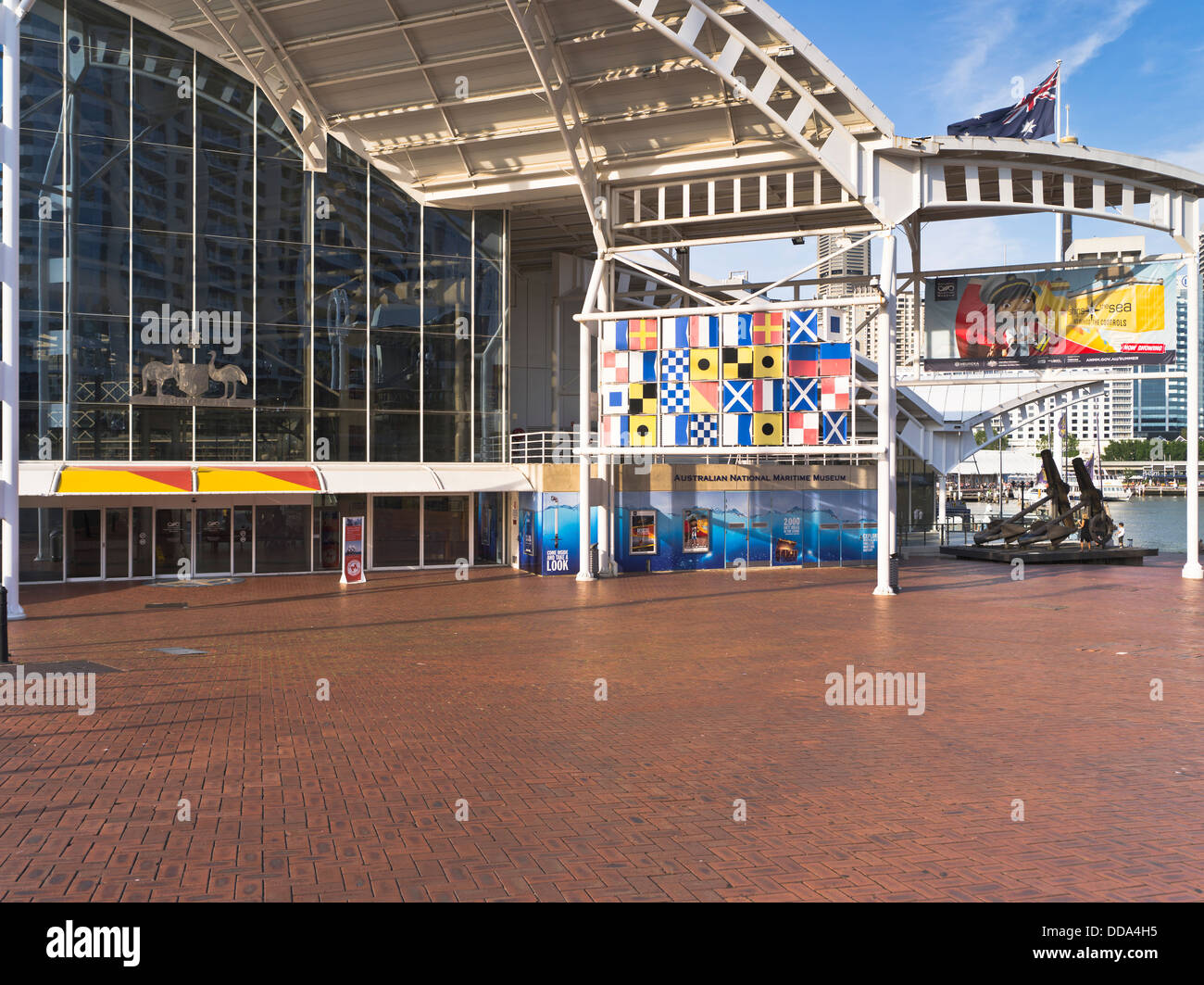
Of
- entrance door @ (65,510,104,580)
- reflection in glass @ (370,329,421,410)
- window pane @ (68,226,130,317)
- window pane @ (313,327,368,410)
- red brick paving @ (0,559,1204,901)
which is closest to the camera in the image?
red brick paving @ (0,559,1204,901)

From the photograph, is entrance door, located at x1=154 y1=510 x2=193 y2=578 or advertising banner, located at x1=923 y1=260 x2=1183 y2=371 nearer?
entrance door, located at x1=154 y1=510 x2=193 y2=578

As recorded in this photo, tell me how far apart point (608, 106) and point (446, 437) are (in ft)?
34.6

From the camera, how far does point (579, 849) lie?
6992 millimetres

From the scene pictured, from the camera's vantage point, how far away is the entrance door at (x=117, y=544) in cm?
2722

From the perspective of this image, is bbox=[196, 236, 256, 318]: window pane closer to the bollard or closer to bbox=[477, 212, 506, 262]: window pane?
bbox=[477, 212, 506, 262]: window pane

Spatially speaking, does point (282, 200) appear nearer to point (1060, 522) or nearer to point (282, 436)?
point (282, 436)

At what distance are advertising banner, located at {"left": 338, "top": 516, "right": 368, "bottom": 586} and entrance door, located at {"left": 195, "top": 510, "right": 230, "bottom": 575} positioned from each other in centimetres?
412

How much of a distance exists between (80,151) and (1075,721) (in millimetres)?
26922

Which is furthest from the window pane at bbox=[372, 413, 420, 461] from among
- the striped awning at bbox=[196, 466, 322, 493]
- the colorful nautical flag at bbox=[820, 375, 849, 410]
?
the colorful nautical flag at bbox=[820, 375, 849, 410]

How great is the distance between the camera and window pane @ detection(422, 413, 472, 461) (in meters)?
30.7

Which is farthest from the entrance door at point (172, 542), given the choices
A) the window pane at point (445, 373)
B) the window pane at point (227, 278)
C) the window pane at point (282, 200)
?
the window pane at point (282, 200)

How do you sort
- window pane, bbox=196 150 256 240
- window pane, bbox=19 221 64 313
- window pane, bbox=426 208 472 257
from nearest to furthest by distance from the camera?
window pane, bbox=19 221 64 313 < window pane, bbox=196 150 256 240 < window pane, bbox=426 208 472 257
